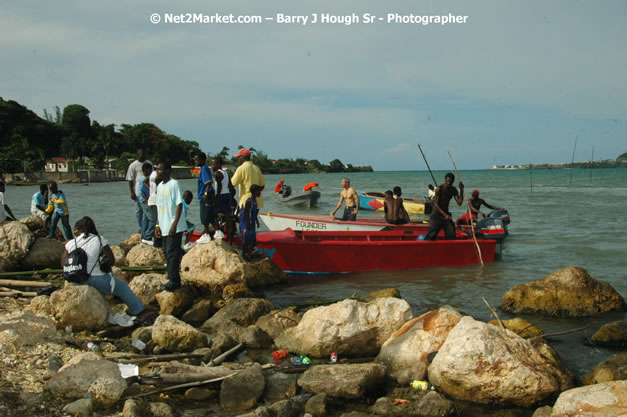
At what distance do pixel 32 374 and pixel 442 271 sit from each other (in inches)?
327

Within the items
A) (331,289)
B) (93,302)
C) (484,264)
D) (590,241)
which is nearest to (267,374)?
(93,302)

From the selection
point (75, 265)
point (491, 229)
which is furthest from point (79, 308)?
point (491, 229)

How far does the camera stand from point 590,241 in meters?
16.1

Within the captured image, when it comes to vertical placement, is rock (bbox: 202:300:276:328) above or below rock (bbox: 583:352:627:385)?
above

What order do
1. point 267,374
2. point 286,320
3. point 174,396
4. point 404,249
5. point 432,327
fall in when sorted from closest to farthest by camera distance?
Answer: point 174,396
point 267,374
point 432,327
point 286,320
point 404,249

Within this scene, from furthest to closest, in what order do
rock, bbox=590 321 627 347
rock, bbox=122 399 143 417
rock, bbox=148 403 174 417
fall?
rock, bbox=590 321 627 347 < rock, bbox=148 403 174 417 < rock, bbox=122 399 143 417

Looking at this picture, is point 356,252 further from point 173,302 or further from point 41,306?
point 41,306

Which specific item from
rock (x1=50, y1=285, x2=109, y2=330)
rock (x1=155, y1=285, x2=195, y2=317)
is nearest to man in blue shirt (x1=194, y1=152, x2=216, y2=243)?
rock (x1=155, y1=285, x2=195, y2=317)

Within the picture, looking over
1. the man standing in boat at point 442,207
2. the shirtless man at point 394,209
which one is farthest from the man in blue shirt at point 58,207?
the man standing in boat at point 442,207

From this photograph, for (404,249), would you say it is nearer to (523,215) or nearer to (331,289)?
(331,289)

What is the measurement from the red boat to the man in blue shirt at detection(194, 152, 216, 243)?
4.00 feet

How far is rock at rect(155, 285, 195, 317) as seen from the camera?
24.0 ft

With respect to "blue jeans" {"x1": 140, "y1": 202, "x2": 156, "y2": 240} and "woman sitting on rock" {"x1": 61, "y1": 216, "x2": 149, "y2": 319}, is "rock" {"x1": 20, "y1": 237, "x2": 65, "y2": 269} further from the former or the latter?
"woman sitting on rock" {"x1": 61, "y1": 216, "x2": 149, "y2": 319}

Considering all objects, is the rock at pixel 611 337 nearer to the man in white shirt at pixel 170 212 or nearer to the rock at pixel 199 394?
the rock at pixel 199 394
